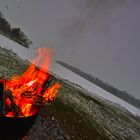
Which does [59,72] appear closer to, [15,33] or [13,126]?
[15,33]

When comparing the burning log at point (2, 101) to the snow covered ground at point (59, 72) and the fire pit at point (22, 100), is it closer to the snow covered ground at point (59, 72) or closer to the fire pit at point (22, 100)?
the fire pit at point (22, 100)

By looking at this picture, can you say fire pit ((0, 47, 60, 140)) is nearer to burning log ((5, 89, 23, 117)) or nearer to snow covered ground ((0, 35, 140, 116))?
burning log ((5, 89, 23, 117))

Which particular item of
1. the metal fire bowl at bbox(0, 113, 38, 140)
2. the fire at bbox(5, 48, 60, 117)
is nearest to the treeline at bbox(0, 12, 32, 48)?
the fire at bbox(5, 48, 60, 117)

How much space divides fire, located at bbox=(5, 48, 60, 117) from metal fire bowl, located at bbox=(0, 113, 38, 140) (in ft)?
1.56

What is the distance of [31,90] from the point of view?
396 inches

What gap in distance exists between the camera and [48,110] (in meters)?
17.6

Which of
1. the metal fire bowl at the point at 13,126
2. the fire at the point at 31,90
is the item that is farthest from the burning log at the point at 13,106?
the metal fire bowl at the point at 13,126

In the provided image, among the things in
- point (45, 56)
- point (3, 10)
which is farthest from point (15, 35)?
point (45, 56)

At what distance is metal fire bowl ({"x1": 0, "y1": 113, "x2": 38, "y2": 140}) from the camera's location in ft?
27.4

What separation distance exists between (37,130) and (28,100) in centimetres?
578

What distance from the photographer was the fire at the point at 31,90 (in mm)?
9461

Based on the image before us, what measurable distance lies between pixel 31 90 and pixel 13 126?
6.29 ft

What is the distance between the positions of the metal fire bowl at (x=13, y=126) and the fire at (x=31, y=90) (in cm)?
48

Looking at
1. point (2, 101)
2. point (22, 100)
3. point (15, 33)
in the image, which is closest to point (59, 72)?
point (15, 33)
